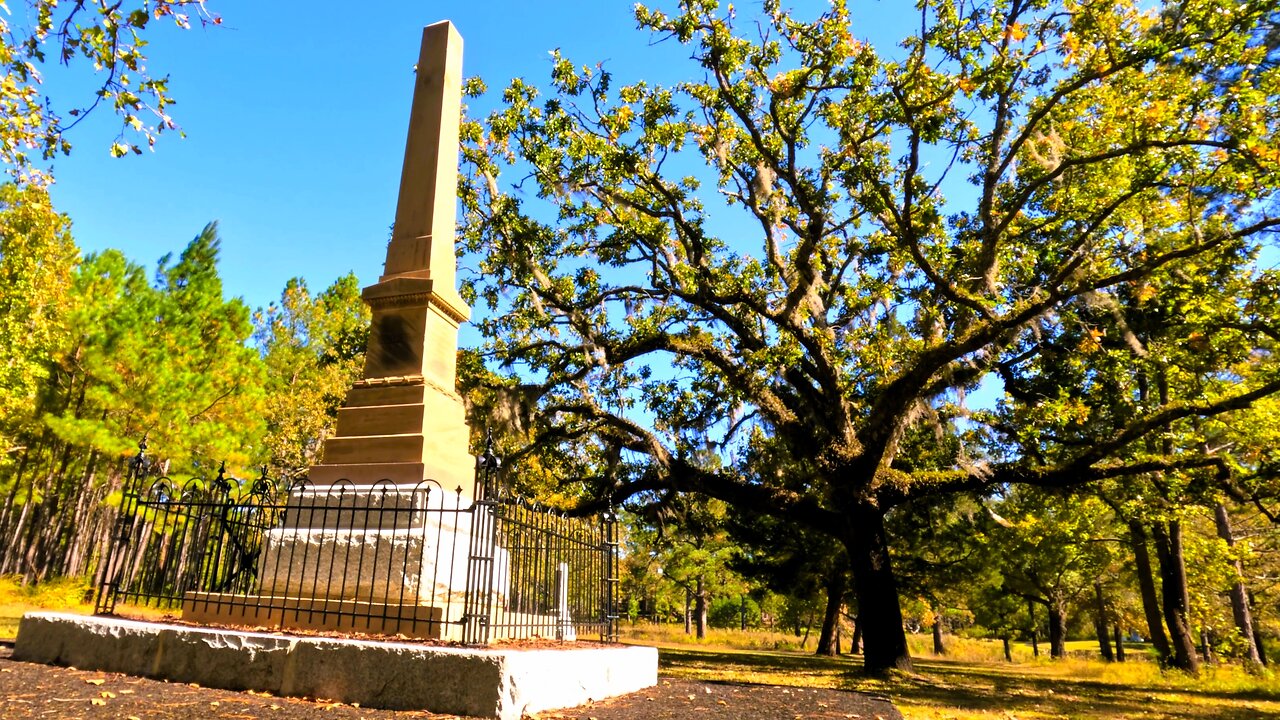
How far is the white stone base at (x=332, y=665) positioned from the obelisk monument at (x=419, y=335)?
1920mm

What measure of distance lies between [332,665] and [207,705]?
71 centimetres

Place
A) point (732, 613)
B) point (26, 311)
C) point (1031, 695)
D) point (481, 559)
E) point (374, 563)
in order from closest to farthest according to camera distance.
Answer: point (481, 559)
point (374, 563)
point (1031, 695)
point (26, 311)
point (732, 613)

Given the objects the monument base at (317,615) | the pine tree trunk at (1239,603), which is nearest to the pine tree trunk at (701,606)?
the pine tree trunk at (1239,603)

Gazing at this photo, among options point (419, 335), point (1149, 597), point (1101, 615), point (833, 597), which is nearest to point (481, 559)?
point (419, 335)

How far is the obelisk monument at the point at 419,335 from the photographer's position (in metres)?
6.67

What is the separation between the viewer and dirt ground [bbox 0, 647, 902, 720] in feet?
12.9

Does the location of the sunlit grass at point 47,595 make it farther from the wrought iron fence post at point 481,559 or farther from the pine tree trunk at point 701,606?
the pine tree trunk at point 701,606

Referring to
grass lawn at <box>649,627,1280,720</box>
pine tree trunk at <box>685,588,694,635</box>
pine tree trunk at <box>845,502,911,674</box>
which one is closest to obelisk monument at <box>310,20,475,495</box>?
grass lawn at <box>649,627,1280,720</box>

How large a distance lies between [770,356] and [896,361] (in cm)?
237

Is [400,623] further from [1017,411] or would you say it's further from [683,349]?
[1017,411]

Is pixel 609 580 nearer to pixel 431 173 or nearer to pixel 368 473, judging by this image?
pixel 368 473

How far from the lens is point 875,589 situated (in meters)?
13.1

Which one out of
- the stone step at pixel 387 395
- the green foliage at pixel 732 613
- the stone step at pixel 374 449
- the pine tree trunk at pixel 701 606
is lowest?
the green foliage at pixel 732 613

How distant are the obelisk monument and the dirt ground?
2297 mm
